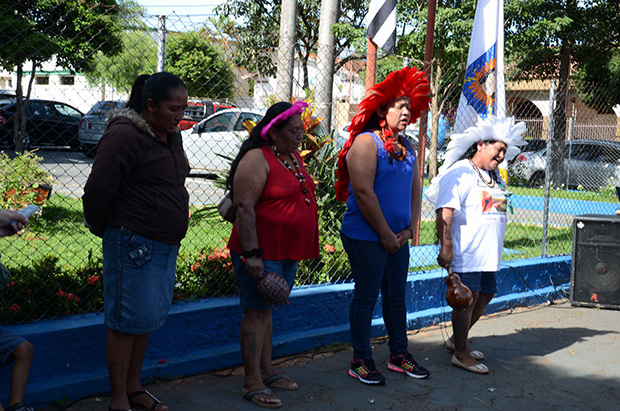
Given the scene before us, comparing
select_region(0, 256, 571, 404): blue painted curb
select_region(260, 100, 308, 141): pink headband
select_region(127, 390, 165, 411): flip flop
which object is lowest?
select_region(127, 390, 165, 411): flip flop

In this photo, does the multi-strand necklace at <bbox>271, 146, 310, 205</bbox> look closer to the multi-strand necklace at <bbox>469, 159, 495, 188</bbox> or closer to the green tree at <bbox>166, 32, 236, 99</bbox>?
the green tree at <bbox>166, 32, 236, 99</bbox>

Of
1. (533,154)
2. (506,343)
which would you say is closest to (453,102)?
(533,154)

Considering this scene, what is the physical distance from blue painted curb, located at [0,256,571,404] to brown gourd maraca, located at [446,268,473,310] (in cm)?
98

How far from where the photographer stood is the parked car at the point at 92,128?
4.52m

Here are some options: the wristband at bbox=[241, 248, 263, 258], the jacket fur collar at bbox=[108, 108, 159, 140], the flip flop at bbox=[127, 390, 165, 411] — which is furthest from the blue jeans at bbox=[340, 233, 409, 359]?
the jacket fur collar at bbox=[108, 108, 159, 140]

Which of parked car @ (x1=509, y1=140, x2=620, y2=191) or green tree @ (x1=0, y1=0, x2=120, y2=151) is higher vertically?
green tree @ (x1=0, y1=0, x2=120, y2=151)

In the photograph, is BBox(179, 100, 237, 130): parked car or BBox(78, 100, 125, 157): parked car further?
BBox(179, 100, 237, 130): parked car

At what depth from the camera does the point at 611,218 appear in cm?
663

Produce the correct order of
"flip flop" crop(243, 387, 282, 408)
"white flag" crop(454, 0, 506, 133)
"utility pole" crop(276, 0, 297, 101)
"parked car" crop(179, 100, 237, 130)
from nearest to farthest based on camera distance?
"flip flop" crop(243, 387, 282, 408) < "parked car" crop(179, 100, 237, 130) < "utility pole" crop(276, 0, 297, 101) < "white flag" crop(454, 0, 506, 133)

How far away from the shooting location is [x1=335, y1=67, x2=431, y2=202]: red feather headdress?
4.25m

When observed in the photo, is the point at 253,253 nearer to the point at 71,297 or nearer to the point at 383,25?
the point at 71,297

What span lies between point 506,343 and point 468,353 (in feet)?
2.84

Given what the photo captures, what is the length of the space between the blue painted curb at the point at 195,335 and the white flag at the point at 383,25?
2256 mm

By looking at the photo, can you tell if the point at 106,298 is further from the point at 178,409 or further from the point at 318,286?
the point at 318,286
